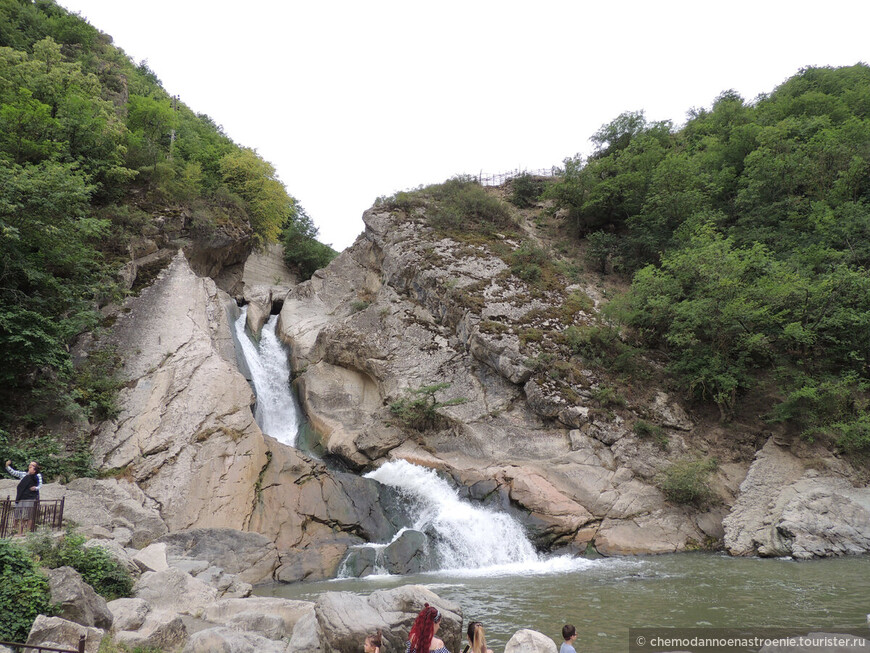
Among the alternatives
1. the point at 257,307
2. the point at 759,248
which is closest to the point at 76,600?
the point at 257,307

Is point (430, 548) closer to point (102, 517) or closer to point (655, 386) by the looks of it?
point (102, 517)

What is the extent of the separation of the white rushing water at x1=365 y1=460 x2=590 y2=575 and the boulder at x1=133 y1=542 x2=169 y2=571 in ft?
27.4

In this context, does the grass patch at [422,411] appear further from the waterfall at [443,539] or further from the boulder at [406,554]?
the boulder at [406,554]

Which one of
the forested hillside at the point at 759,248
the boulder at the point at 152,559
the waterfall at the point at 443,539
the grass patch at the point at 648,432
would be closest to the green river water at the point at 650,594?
the waterfall at the point at 443,539

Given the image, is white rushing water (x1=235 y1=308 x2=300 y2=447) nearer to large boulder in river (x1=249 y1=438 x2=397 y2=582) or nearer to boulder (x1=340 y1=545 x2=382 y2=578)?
large boulder in river (x1=249 y1=438 x2=397 y2=582)

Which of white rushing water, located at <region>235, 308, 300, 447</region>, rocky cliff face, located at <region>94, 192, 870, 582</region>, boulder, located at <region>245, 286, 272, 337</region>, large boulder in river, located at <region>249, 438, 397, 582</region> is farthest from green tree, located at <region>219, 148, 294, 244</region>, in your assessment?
large boulder in river, located at <region>249, 438, 397, 582</region>

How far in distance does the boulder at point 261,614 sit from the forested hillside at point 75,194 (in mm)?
11224

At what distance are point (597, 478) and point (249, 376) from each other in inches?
676

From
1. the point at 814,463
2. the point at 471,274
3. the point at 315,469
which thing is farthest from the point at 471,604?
the point at 471,274

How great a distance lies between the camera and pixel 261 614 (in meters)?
8.84

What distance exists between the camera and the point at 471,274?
28.9m

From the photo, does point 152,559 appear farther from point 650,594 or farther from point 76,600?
point 650,594

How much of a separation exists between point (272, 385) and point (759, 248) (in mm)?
25386

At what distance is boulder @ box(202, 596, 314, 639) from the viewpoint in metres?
8.59
